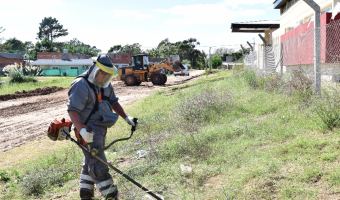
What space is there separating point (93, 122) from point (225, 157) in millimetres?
2102

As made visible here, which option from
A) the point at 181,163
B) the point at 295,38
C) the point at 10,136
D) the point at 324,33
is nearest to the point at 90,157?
A: the point at 181,163

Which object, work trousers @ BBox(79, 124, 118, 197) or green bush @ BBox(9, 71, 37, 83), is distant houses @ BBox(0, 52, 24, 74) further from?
work trousers @ BBox(79, 124, 118, 197)

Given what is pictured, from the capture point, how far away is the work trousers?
3.58 m

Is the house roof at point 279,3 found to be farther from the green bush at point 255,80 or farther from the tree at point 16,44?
the tree at point 16,44

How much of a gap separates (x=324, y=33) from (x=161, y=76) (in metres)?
15.2

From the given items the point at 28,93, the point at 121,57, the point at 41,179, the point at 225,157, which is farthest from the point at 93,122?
the point at 121,57

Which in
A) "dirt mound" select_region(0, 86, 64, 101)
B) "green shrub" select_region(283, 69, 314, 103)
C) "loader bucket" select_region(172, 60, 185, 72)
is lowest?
"dirt mound" select_region(0, 86, 64, 101)

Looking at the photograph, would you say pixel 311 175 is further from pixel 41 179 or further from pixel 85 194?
pixel 41 179

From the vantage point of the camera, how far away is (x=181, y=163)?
4.83 metres

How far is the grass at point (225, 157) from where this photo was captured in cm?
360

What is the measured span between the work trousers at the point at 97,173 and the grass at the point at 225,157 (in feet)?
0.68

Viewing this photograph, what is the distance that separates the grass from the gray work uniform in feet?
0.86

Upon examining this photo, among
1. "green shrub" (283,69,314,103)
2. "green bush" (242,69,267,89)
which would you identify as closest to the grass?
"green shrub" (283,69,314,103)

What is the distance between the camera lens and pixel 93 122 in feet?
12.1
